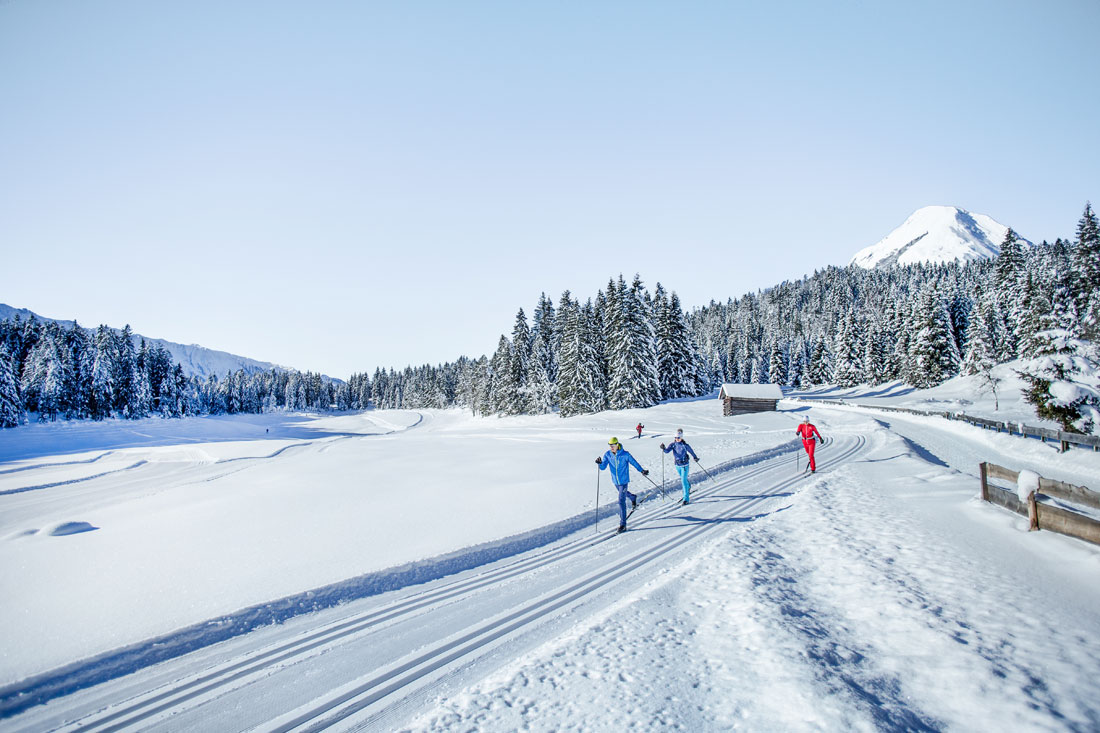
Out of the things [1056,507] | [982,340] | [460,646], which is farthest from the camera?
[982,340]

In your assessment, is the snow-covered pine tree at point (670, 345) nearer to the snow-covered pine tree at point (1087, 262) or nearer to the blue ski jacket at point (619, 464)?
the snow-covered pine tree at point (1087, 262)

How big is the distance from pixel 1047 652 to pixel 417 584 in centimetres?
834

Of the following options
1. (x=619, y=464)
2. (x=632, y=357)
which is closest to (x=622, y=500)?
(x=619, y=464)

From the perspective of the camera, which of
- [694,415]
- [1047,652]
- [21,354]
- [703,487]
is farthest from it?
[21,354]

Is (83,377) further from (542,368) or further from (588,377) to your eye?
(588,377)

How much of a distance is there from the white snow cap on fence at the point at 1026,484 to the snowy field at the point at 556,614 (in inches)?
27.8

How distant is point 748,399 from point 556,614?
52.0 m

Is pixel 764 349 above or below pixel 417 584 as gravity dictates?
above

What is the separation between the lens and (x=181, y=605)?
716 cm

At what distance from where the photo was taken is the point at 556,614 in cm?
657

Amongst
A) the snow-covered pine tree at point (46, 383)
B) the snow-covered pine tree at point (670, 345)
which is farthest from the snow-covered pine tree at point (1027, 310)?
the snow-covered pine tree at point (46, 383)

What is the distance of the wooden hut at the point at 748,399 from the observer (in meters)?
52.8

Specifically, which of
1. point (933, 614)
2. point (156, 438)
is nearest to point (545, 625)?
point (933, 614)

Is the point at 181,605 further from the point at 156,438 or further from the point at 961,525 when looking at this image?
the point at 156,438
